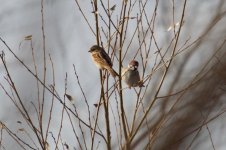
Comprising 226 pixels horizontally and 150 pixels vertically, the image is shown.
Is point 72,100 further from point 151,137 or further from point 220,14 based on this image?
point 220,14

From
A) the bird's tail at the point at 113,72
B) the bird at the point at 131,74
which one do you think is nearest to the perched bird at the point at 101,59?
the bird's tail at the point at 113,72

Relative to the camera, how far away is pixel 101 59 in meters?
4.85

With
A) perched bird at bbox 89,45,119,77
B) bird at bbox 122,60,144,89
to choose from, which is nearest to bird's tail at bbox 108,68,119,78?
perched bird at bbox 89,45,119,77

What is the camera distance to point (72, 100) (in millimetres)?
3949

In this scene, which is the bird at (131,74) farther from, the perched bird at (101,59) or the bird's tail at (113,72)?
the bird's tail at (113,72)

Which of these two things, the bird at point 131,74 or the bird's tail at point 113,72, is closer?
the bird's tail at point 113,72

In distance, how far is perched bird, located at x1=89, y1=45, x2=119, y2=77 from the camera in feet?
14.4

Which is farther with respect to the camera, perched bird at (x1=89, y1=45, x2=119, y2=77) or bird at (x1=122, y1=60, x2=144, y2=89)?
bird at (x1=122, y1=60, x2=144, y2=89)

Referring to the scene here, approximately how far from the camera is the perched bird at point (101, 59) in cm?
440

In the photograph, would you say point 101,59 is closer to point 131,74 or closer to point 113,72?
point 113,72

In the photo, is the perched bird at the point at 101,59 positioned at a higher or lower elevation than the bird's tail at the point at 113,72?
higher

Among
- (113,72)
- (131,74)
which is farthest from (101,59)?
(131,74)

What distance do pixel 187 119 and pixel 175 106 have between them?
1.05ft

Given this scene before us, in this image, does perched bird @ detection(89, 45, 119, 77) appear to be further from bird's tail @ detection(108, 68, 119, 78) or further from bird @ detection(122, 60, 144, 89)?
Answer: bird @ detection(122, 60, 144, 89)
